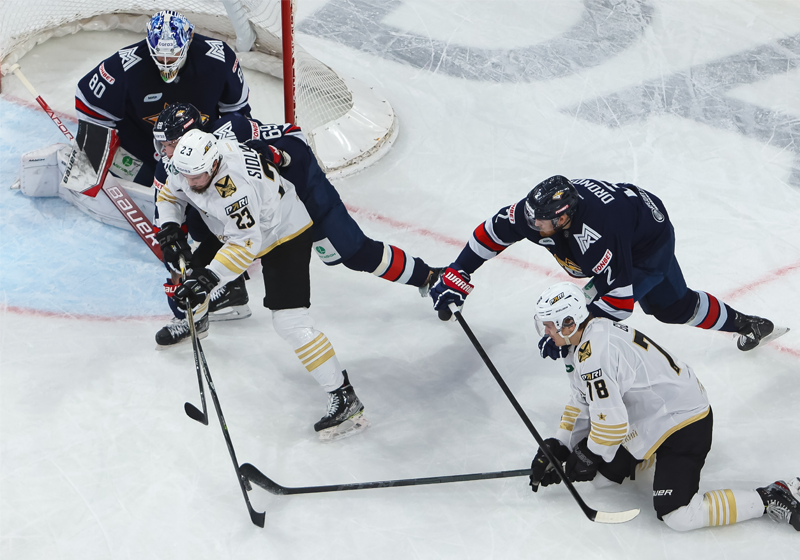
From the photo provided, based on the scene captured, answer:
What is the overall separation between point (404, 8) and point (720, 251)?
295cm

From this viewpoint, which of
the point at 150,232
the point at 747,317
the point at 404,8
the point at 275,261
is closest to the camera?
the point at 275,261

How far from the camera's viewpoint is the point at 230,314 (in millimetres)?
3598

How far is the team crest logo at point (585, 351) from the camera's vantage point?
8.18 ft

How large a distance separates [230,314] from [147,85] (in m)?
1.08

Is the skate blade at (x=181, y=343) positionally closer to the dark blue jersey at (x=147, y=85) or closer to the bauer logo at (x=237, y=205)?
the bauer logo at (x=237, y=205)

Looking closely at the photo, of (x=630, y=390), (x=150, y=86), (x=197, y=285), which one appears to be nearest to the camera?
(x=630, y=390)

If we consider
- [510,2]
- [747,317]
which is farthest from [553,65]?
[747,317]

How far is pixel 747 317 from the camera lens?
336 centimetres

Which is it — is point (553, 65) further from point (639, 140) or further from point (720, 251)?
point (720, 251)

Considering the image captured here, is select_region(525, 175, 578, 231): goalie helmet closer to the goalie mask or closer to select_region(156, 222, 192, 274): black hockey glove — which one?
the goalie mask

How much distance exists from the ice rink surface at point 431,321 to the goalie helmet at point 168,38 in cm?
95

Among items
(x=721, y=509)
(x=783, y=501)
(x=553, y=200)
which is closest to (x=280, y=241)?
(x=553, y=200)

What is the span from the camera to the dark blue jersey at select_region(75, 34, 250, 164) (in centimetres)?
365

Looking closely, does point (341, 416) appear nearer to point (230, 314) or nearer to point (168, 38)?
point (230, 314)
